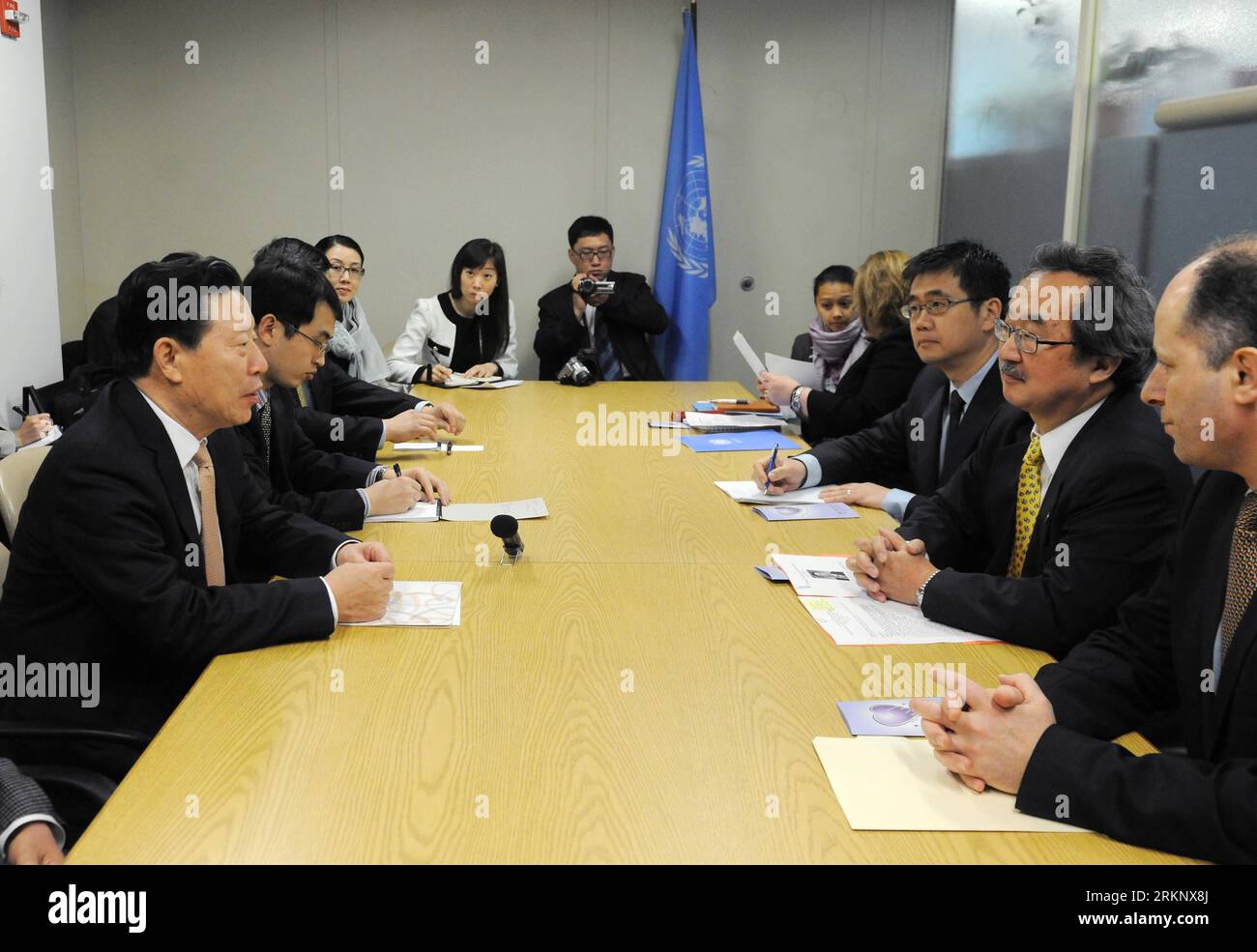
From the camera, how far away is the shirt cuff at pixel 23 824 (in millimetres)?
1477

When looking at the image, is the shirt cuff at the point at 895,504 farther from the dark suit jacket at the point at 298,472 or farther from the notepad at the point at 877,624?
the dark suit jacket at the point at 298,472

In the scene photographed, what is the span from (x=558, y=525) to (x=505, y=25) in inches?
180

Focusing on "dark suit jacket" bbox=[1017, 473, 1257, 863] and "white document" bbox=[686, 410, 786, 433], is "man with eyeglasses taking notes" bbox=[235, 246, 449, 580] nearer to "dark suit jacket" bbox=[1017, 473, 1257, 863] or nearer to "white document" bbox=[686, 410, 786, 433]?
"white document" bbox=[686, 410, 786, 433]

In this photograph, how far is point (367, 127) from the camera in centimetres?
642

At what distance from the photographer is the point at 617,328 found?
607 centimetres

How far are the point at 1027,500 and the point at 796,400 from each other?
6.33 ft

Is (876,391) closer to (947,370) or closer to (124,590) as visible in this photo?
(947,370)

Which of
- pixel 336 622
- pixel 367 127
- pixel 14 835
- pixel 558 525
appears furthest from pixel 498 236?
pixel 14 835

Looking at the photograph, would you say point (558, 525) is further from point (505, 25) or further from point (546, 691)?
point (505, 25)

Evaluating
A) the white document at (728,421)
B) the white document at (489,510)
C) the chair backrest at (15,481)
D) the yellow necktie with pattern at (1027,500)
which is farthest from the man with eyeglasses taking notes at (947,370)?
the chair backrest at (15,481)

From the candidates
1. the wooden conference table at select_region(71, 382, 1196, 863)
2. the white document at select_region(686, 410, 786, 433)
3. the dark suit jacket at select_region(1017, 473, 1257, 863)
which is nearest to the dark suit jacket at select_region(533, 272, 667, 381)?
the white document at select_region(686, 410, 786, 433)

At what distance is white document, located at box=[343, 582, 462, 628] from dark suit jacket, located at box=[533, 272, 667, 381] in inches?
152

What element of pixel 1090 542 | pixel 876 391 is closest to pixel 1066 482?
pixel 1090 542

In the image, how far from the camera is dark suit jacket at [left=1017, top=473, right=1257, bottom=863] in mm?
1229
